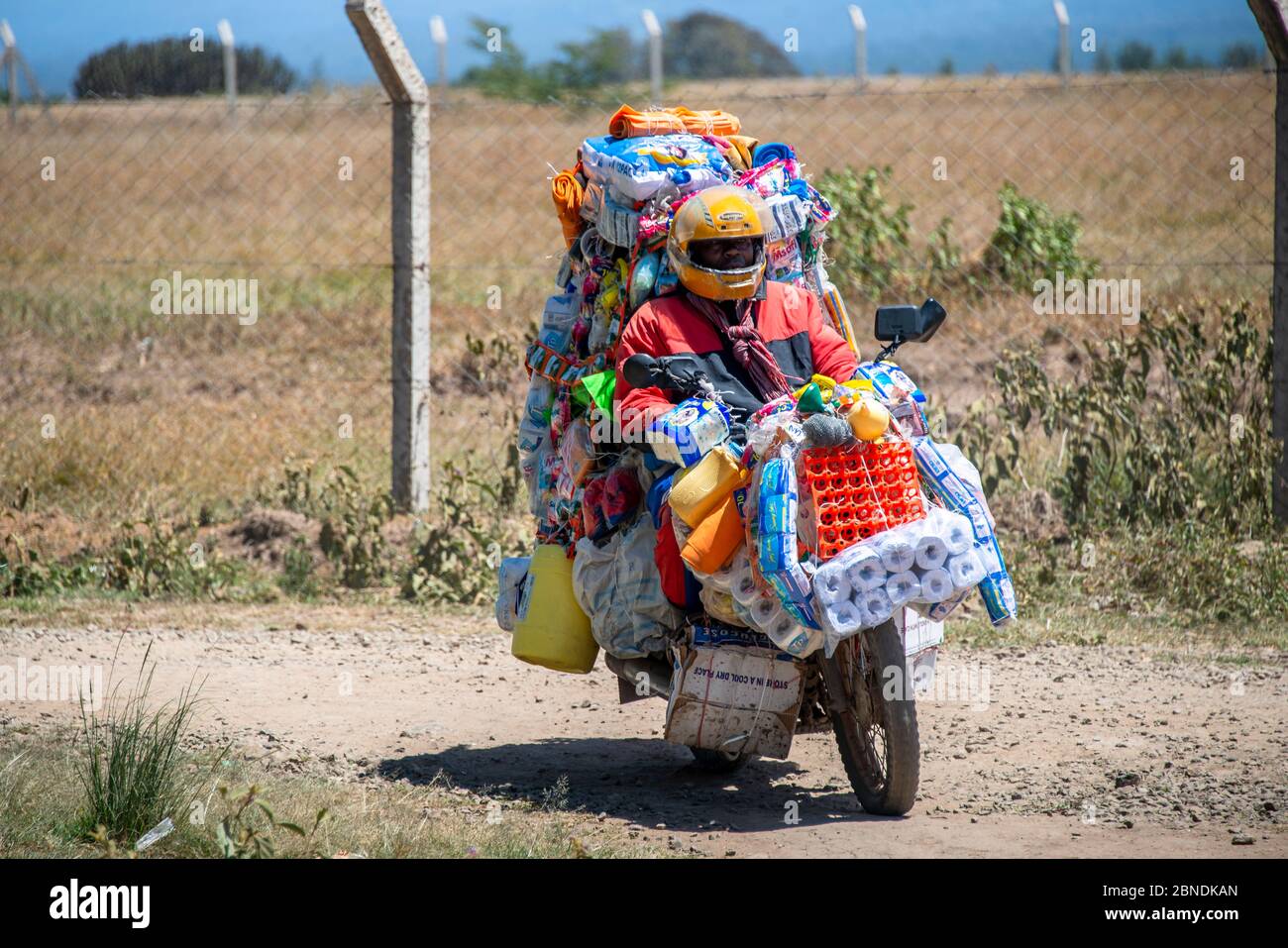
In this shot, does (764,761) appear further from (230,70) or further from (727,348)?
(230,70)

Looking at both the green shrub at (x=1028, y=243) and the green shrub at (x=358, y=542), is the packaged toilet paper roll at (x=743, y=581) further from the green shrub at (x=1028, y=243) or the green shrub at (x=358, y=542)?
the green shrub at (x=1028, y=243)

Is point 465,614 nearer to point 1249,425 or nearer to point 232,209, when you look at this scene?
point 1249,425

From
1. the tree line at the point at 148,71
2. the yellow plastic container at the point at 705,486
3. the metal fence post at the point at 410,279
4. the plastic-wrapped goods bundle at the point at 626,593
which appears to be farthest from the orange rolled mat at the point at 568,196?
the tree line at the point at 148,71

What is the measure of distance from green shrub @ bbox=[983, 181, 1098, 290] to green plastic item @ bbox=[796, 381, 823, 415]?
25.2 ft

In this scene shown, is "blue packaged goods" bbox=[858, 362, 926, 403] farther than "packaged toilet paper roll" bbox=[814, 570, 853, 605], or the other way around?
"blue packaged goods" bbox=[858, 362, 926, 403]

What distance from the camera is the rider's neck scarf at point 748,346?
4797 millimetres

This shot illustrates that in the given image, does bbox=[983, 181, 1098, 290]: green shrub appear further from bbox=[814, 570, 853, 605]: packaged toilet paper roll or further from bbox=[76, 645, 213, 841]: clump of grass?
bbox=[76, 645, 213, 841]: clump of grass

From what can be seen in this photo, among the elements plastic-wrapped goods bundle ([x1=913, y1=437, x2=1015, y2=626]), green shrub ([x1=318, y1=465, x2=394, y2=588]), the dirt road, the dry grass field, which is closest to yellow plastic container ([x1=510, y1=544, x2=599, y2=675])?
the dirt road

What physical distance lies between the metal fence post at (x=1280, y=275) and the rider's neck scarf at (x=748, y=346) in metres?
3.81

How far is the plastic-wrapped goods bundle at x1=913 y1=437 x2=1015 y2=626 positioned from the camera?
4.32m

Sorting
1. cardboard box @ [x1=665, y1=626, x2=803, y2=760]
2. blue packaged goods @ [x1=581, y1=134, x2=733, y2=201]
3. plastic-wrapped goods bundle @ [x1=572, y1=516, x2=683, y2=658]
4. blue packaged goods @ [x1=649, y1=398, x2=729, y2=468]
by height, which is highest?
blue packaged goods @ [x1=581, y1=134, x2=733, y2=201]

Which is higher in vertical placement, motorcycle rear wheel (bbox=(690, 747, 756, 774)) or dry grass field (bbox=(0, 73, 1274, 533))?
dry grass field (bbox=(0, 73, 1274, 533))

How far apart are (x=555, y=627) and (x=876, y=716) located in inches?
44.0
